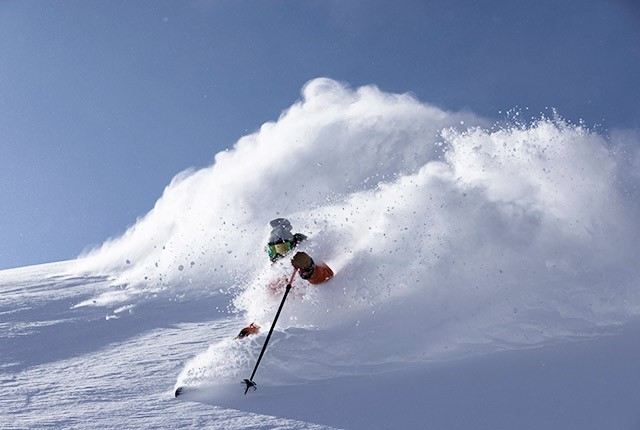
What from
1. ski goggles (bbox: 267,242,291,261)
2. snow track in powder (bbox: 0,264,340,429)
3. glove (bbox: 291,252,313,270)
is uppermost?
ski goggles (bbox: 267,242,291,261)

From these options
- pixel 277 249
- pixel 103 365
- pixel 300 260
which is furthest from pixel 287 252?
pixel 103 365

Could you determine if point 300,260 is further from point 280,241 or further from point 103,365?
point 103,365

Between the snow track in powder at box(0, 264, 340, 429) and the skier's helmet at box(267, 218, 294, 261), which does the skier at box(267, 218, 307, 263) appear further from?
the snow track in powder at box(0, 264, 340, 429)

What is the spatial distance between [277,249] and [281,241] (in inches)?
4.0

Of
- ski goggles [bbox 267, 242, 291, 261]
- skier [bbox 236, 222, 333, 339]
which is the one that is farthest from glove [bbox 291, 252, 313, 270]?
ski goggles [bbox 267, 242, 291, 261]

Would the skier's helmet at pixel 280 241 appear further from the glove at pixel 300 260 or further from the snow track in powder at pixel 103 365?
the snow track in powder at pixel 103 365

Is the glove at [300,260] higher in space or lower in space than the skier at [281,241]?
lower

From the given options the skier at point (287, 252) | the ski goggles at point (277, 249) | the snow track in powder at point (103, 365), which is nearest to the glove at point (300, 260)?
the skier at point (287, 252)

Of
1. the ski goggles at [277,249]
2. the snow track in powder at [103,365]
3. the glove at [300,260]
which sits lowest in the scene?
the snow track in powder at [103,365]

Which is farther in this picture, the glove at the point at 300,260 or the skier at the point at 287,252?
the skier at the point at 287,252

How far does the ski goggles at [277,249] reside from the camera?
4781 millimetres

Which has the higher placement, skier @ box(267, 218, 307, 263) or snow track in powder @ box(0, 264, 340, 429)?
skier @ box(267, 218, 307, 263)

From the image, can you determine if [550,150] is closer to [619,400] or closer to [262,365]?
[619,400]

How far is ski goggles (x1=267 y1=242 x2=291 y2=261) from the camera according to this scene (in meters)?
4.78
